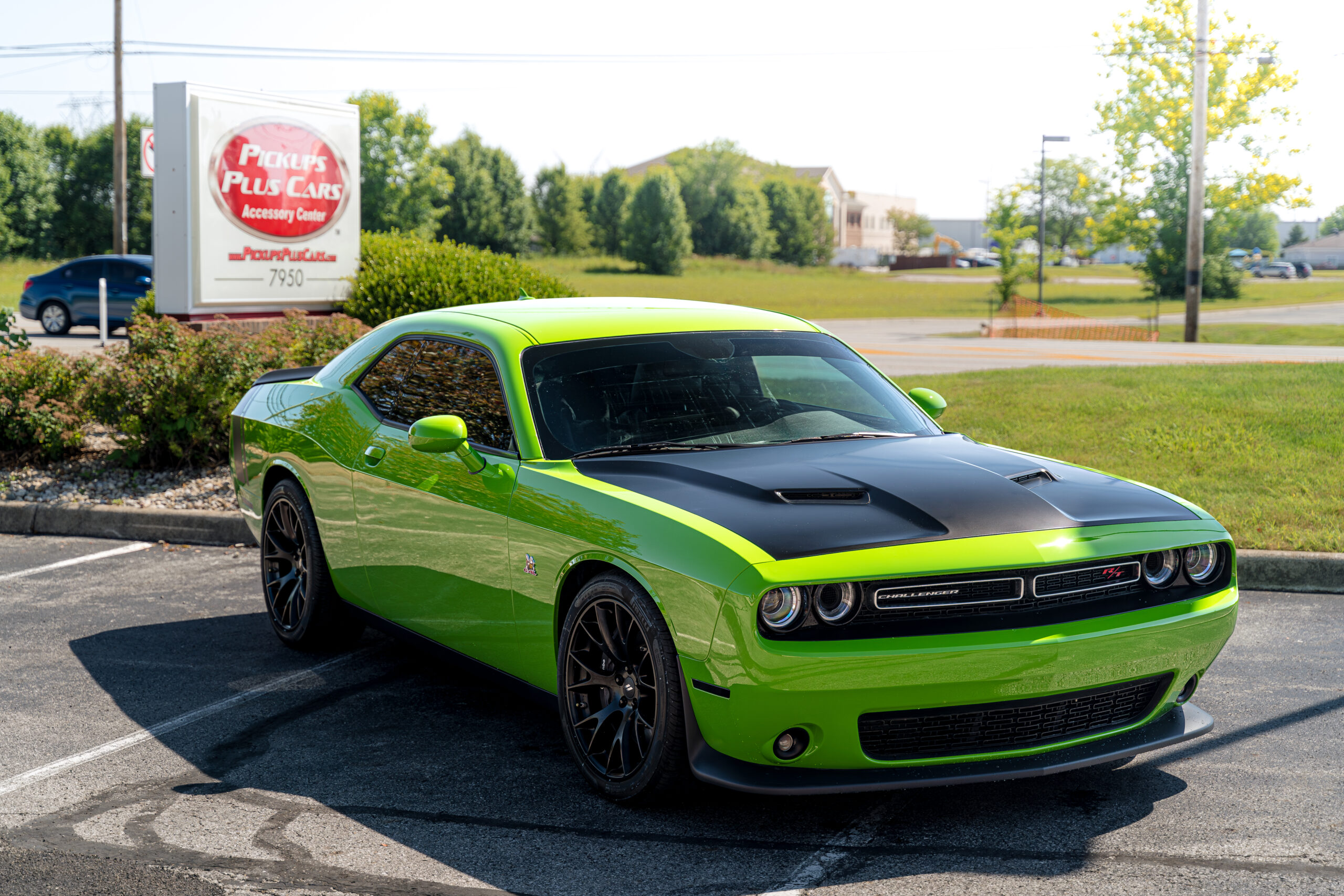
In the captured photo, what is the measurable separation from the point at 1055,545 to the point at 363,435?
2.95 meters

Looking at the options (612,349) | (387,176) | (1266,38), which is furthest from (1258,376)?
(387,176)

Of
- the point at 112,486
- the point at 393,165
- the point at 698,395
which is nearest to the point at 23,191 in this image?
the point at 393,165

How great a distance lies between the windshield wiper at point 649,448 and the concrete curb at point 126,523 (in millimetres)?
4705

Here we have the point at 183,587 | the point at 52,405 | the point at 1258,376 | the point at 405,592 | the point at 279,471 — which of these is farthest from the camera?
the point at 1258,376

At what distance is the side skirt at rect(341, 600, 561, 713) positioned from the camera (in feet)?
14.8

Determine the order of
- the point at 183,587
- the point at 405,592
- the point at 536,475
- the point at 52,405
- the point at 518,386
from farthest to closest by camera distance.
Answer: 1. the point at 52,405
2. the point at 183,587
3. the point at 405,592
4. the point at 518,386
5. the point at 536,475

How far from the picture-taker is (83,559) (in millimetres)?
8156

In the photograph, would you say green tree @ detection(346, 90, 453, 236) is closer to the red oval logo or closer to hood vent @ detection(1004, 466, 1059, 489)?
the red oval logo

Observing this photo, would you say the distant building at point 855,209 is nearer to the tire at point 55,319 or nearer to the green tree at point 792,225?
the green tree at point 792,225

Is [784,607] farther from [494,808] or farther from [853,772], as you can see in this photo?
[494,808]

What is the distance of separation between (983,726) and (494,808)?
59.7 inches

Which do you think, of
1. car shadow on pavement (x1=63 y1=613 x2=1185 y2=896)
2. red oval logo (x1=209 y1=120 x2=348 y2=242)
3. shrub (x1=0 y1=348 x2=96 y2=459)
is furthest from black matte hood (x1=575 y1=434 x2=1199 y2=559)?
red oval logo (x1=209 y1=120 x2=348 y2=242)

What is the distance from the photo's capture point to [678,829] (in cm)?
390

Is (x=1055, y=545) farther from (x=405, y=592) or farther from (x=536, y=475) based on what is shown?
(x=405, y=592)
